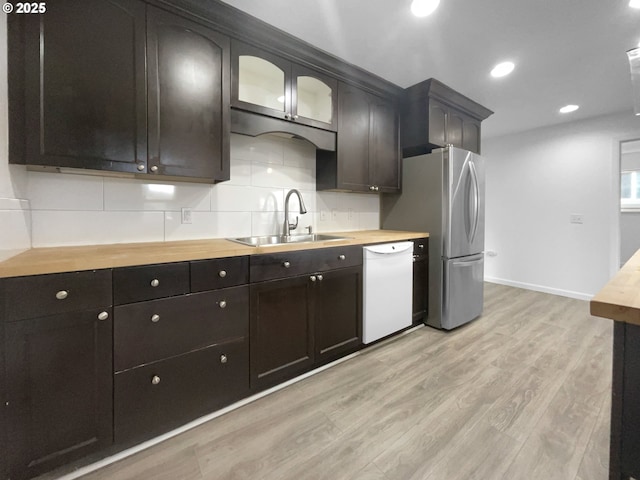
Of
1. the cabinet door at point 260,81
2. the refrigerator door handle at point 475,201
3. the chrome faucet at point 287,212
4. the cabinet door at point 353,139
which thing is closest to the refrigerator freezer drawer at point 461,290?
the refrigerator door handle at point 475,201

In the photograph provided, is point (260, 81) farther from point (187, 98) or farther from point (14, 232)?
point (14, 232)

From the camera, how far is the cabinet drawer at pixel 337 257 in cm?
188

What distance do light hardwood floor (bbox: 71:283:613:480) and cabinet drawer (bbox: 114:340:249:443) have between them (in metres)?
0.12

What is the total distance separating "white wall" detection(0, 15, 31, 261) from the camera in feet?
3.84

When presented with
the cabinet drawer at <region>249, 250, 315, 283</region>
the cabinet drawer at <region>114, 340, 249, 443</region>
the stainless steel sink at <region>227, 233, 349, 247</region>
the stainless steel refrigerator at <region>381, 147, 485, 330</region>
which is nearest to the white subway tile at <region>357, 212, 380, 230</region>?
the stainless steel refrigerator at <region>381, 147, 485, 330</region>

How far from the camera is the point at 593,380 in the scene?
1.85m

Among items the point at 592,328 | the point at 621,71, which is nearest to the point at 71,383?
the point at 592,328

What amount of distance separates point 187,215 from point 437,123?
2.48 meters

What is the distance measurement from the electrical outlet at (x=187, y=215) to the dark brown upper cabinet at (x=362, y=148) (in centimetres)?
116

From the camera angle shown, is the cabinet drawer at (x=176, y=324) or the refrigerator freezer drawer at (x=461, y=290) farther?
the refrigerator freezer drawer at (x=461, y=290)

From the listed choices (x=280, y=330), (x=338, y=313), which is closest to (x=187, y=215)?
(x=280, y=330)

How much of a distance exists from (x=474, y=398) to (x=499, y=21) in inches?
94.4

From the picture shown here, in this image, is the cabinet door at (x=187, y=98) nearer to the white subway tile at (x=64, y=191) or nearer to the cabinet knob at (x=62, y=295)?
the white subway tile at (x=64, y=191)

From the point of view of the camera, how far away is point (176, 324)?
4.43ft
